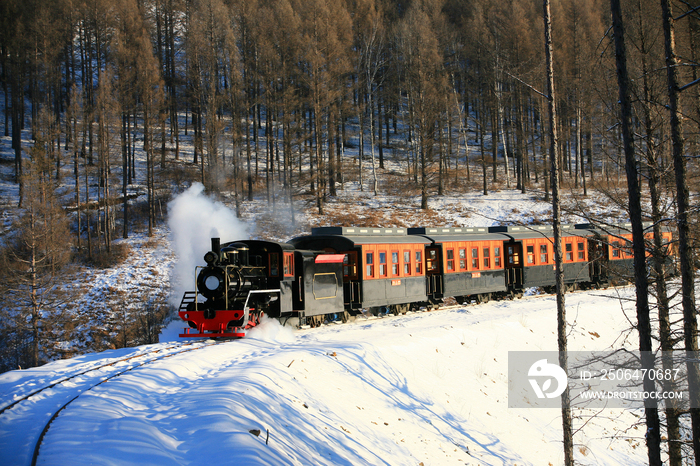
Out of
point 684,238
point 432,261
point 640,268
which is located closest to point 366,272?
point 432,261

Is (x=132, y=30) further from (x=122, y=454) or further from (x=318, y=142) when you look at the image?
(x=122, y=454)

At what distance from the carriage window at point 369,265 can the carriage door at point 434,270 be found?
3365mm

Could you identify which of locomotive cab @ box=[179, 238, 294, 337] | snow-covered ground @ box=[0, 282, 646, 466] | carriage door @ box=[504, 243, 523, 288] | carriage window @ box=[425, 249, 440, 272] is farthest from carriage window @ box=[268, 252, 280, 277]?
carriage door @ box=[504, 243, 523, 288]

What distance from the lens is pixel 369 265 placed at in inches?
626

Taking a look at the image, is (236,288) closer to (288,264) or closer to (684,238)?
(288,264)

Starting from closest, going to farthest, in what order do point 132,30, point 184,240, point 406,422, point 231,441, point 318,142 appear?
1. point 231,441
2. point 406,422
3. point 184,240
4. point 318,142
5. point 132,30

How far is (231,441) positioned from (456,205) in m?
29.4

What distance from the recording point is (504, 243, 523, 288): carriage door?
20.7 meters

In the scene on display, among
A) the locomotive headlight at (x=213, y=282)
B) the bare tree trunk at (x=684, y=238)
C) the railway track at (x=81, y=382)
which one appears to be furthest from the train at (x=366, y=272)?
the bare tree trunk at (x=684, y=238)

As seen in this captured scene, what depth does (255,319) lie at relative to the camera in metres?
12.9

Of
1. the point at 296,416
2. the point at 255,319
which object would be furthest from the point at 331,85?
the point at 296,416

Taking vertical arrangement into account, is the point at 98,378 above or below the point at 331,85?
below

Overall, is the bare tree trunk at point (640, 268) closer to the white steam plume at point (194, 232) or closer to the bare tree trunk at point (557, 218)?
the bare tree trunk at point (557, 218)

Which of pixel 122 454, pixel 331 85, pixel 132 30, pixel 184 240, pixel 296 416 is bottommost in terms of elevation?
pixel 296 416
